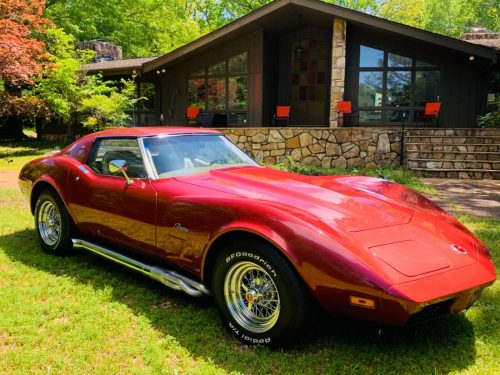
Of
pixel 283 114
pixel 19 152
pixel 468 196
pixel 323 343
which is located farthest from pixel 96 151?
pixel 19 152

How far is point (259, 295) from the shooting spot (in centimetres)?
288

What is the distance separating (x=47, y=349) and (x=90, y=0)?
99.6 ft

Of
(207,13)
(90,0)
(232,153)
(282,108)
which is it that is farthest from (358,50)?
(207,13)

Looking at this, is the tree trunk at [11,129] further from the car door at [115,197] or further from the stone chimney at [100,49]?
the car door at [115,197]

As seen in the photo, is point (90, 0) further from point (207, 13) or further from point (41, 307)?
point (41, 307)

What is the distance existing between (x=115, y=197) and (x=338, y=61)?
11.8m

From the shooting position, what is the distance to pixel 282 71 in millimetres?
16734

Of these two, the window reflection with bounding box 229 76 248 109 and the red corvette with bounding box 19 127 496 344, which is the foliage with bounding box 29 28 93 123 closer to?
the window reflection with bounding box 229 76 248 109

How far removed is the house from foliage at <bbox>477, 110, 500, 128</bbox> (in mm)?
599

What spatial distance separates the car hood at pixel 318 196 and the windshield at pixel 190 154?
185 mm

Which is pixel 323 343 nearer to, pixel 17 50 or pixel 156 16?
pixel 17 50

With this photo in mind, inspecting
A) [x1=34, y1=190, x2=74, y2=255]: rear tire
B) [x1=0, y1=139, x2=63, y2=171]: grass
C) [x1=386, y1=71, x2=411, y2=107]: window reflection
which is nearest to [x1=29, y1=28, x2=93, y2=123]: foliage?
[x1=0, y1=139, x2=63, y2=171]: grass

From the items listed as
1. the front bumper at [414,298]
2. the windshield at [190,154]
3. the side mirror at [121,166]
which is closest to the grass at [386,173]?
the windshield at [190,154]

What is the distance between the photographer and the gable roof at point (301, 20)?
42.3ft
